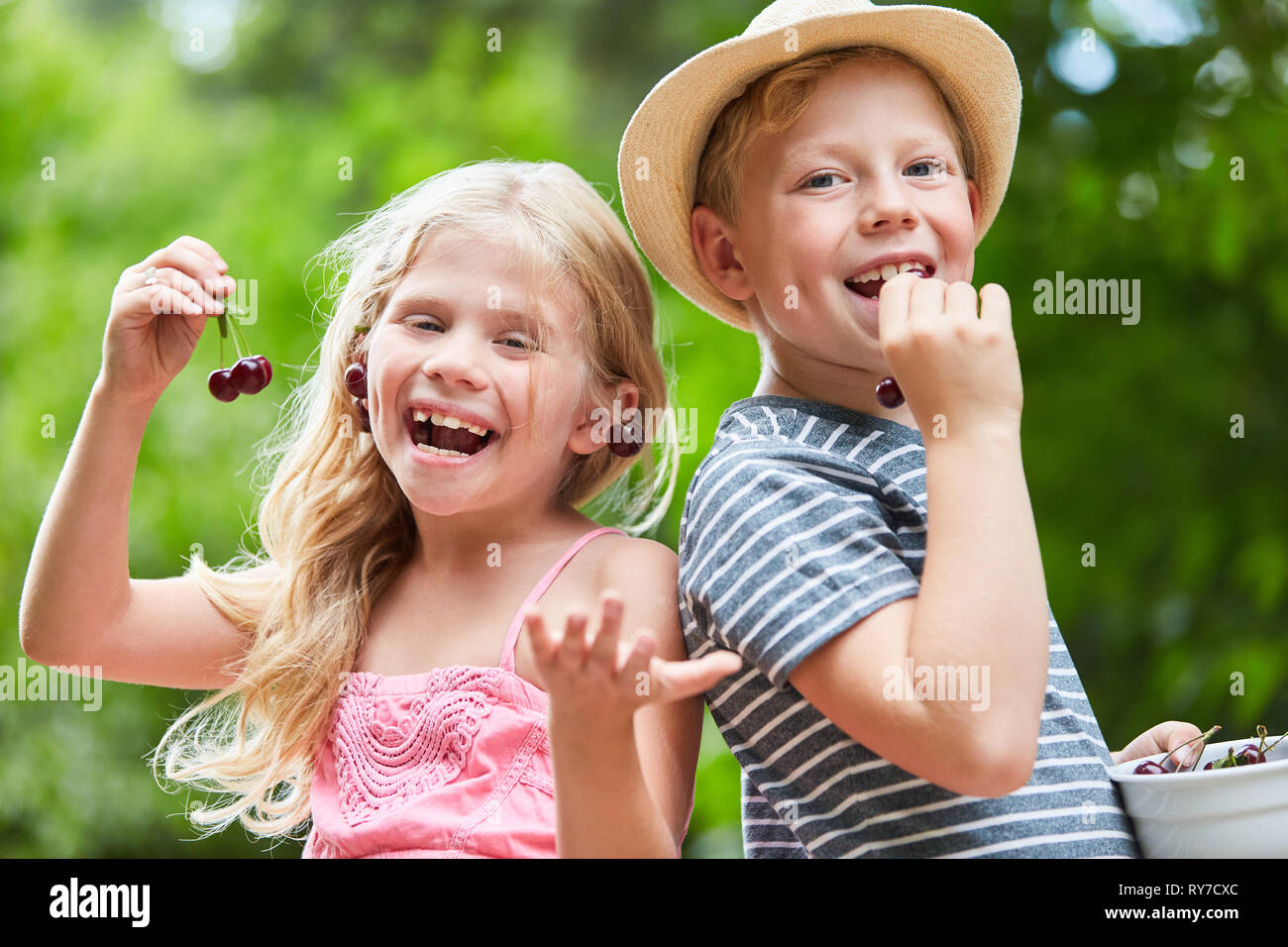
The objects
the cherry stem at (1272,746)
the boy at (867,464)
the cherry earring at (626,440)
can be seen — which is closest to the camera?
the boy at (867,464)

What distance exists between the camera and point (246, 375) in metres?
1.55

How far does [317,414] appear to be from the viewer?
5.68 ft

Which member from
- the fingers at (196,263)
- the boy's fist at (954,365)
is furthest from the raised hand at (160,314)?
the boy's fist at (954,365)

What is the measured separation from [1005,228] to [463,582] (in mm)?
1884

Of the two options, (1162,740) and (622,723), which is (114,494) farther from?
(1162,740)

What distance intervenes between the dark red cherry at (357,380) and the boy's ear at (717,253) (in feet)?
1.39

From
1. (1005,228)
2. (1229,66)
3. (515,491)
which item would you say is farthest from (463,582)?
(1229,66)

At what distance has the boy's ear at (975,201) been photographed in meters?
1.62

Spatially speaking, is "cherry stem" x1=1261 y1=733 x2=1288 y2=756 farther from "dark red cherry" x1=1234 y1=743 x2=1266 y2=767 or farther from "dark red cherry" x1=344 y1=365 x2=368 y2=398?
"dark red cherry" x1=344 y1=365 x2=368 y2=398

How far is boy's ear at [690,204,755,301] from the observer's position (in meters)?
1.56

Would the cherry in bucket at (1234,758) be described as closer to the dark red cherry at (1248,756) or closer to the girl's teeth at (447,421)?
the dark red cherry at (1248,756)

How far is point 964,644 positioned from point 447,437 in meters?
0.65

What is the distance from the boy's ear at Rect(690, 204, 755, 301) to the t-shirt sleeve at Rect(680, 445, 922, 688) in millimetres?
265

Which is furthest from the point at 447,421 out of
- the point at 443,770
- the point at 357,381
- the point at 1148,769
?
the point at 1148,769
